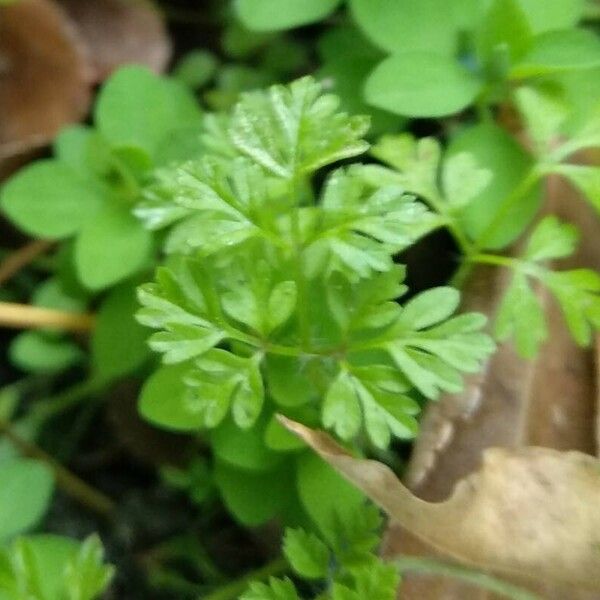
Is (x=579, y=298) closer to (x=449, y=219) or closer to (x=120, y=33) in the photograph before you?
(x=449, y=219)

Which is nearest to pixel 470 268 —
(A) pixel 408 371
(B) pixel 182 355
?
(A) pixel 408 371

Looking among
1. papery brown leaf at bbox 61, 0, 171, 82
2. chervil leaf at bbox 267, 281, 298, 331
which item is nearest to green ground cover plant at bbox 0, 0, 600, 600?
chervil leaf at bbox 267, 281, 298, 331

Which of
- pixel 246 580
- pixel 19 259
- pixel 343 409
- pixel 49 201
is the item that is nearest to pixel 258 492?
pixel 246 580

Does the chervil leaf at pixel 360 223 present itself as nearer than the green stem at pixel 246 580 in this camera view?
Yes

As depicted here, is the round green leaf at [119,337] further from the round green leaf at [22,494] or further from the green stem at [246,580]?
the green stem at [246,580]

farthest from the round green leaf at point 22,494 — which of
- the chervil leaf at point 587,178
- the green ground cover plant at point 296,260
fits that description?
the chervil leaf at point 587,178

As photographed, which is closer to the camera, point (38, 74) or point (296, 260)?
point (296, 260)

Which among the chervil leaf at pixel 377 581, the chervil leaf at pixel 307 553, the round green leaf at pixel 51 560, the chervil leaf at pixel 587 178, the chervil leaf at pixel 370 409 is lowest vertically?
the round green leaf at pixel 51 560
